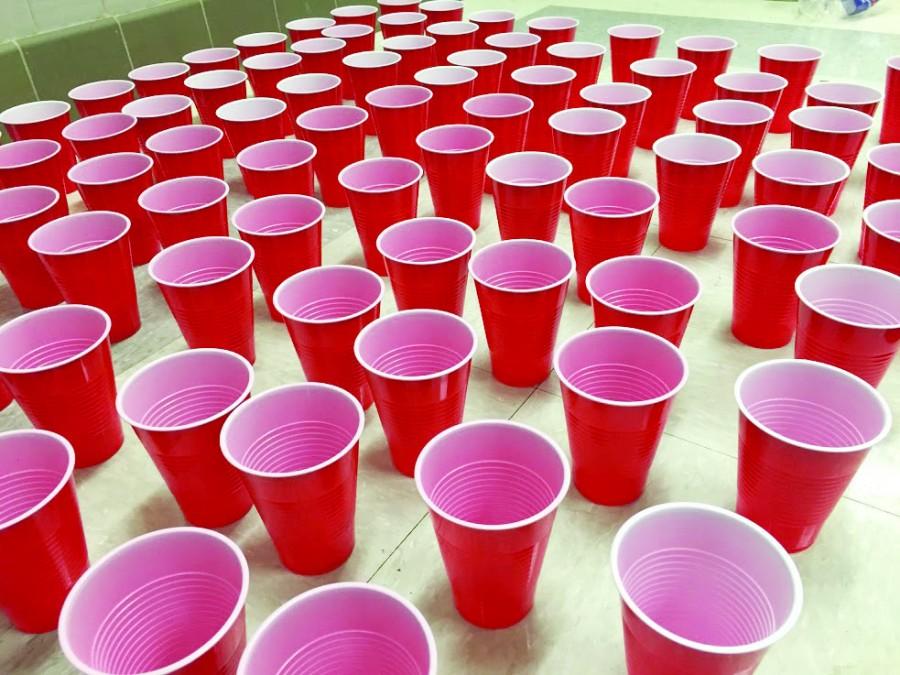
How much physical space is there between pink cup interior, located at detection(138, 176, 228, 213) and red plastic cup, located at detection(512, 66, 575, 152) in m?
1.06

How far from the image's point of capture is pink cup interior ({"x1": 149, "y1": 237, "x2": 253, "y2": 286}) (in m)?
1.62

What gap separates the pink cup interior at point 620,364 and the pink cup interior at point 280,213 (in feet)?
2.67

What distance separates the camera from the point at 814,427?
1.21 m

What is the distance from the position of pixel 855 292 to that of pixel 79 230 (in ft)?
5.80

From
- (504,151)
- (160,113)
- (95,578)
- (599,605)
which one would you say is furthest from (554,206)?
(160,113)

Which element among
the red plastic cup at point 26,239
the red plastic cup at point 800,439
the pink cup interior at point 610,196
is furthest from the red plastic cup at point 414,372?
the red plastic cup at point 26,239

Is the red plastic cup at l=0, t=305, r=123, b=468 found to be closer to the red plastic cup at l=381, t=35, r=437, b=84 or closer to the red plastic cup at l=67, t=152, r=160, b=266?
the red plastic cup at l=67, t=152, r=160, b=266

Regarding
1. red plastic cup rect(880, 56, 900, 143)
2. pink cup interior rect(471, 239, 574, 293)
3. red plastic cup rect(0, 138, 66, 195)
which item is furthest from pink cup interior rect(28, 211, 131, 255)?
red plastic cup rect(880, 56, 900, 143)

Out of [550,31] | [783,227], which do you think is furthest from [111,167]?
[783,227]

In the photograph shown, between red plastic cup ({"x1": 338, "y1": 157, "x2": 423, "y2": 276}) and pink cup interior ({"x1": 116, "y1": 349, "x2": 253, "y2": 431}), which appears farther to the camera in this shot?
red plastic cup ({"x1": 338, "y1": 157, "x2": 423, "y2": 276})

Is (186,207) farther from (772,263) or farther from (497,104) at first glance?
(772,263)

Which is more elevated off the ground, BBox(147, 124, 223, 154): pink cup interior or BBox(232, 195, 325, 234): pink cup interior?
BBox(147, 124, 223, 154): pink cup interior

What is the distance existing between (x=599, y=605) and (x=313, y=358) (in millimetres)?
703

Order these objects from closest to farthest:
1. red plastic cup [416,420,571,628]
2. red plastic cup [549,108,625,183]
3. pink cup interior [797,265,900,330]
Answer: red plastic cup [416,420,571,628], pink cup interior [797,265,900,330], red plastic cup [549,108,625,183]
